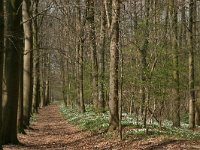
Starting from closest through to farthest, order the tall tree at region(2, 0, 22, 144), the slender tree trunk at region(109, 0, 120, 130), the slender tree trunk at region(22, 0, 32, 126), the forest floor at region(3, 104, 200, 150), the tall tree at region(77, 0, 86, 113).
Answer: the forest floor at region(3, 104, 200, 150) → the tall tree at region(2, 0, 22, 144) → the slender tree trunk at region(109, 0, 120, 130) → the slender tree trunk at region(22, 0, 32, 126) → the tall tree at region(77, 0, 86, 113)

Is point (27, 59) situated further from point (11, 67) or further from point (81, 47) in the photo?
point (81, 47)

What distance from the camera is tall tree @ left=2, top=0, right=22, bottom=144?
46.5 ft

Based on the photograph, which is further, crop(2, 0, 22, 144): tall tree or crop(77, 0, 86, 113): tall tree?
crop(77, 0, 86, 113): tall tree

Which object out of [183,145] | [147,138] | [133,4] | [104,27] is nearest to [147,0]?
[133,4]

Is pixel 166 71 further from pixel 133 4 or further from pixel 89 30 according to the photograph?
pixel 89 30

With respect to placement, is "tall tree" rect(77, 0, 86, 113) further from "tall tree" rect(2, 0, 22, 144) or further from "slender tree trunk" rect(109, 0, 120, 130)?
"tall tree" rect(2, 0, 22, 144)

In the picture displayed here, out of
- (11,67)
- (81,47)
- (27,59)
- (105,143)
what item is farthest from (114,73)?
(81,47)

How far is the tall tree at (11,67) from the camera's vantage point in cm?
1419

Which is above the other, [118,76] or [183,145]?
[118,76]

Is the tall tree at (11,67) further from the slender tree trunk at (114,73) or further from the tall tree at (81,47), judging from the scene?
the tall tree at (81,47)

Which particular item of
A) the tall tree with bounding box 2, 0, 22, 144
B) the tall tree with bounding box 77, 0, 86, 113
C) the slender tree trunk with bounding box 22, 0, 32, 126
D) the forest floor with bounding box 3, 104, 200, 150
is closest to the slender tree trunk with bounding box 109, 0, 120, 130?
the forest floor with bounding box 3, 104, 200, 150

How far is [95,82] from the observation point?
27.5m

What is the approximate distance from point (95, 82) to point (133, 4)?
26.5ft

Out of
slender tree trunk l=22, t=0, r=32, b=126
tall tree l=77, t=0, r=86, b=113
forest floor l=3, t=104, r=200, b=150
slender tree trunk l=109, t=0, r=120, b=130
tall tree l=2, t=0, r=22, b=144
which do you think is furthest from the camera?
tall tree l=77, t=0, r=86, b=113
